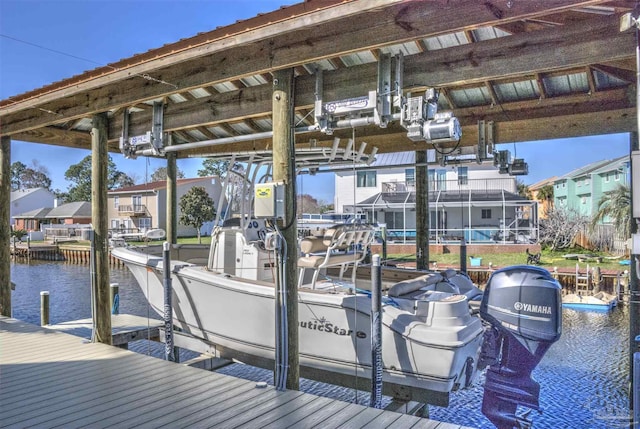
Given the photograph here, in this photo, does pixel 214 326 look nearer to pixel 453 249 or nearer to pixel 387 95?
pixel 387 95

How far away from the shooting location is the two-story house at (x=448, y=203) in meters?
21.1

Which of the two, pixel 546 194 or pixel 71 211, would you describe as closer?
pixel 546 194

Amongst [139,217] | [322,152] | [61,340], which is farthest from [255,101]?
[139,217]

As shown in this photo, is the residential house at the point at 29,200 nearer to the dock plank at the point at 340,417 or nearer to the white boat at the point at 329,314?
the white boat at the point at 329,314

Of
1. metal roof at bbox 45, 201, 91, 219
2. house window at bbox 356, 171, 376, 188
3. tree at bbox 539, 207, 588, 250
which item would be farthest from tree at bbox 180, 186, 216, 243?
tree at bbox 539, 207, 588, 250

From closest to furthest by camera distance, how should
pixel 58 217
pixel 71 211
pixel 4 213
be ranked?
pixel 4 213 → pixel 71 211 → pixel 58 217

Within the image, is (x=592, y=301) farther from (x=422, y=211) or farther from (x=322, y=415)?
(x=322, y=415)

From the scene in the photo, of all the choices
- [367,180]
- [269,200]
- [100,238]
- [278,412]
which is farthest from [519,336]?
[367,180]

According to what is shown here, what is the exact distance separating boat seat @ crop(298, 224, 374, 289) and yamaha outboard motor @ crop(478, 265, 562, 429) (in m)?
1.56

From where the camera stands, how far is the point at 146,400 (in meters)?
3.50

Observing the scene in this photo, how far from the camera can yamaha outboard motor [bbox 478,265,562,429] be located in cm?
397

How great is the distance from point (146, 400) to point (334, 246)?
2.27 m

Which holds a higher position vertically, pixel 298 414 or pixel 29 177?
pixel 29 177

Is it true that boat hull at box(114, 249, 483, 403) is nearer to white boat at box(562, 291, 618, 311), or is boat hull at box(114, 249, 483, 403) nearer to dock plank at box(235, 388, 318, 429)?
dock plank at box(235, 388, 318, 429)
